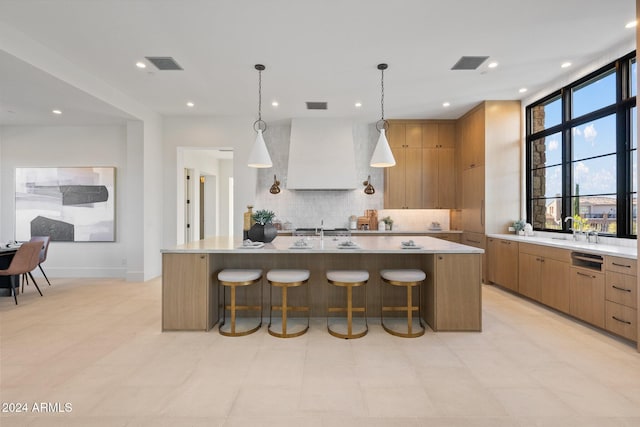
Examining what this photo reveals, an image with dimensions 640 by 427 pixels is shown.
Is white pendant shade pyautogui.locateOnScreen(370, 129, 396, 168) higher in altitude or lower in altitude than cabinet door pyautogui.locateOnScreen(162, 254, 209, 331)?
higher

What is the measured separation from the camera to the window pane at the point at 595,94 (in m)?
3.77

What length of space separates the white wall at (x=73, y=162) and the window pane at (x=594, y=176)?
7506 millimetres

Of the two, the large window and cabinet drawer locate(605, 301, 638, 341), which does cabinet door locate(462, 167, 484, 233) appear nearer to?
the large window

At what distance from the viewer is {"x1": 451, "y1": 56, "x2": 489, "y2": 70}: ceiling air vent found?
12.3ft

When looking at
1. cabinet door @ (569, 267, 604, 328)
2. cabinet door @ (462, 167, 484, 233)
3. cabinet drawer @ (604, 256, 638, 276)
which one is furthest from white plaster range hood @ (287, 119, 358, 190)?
cabinet drawer @ (604, 256, 638, 276)

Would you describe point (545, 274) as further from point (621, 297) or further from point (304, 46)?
point (304, 46)

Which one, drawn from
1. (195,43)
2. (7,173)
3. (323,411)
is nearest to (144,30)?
(195,43)

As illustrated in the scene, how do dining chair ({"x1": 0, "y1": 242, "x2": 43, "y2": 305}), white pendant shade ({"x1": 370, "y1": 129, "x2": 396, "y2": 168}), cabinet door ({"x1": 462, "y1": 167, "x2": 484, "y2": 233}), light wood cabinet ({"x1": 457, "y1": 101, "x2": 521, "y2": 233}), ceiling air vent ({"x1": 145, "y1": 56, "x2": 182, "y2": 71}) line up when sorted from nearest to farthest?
white pendant shade ({"x1": 370, "y1": 129, "x2": 396, "y2": 168})
ceiling air vent ({"x1": 145, "y1": 56, "x2": 182, "y2": 71})
dining chair ({"x1": 0, "y1": 242, "x2": 43, "y2": 305})
light wood cabinet ({"x1": 457, "y1": 101, "x2": 521, "y2": 233})
cabinet door ({"x1": 462, "y1": 167, "x2": 484, "y2": 233})

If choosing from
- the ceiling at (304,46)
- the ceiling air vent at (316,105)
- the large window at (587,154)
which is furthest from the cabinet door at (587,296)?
the ceiling air vent at (316,105)

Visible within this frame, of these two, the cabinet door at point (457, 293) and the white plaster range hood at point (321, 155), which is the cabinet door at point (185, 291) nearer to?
the cabinet door at point (457, 293)

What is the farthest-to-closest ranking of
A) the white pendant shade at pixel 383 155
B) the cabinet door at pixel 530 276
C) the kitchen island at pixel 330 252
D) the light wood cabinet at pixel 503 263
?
the light wood cabinet at pixel 503 263
the cabinet door at pixel 530 276
the white pendant shade at pixel 383 155
the kitchen island at pixel 330 252

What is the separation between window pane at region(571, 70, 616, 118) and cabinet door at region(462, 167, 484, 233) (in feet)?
4.89

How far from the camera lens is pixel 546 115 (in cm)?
485

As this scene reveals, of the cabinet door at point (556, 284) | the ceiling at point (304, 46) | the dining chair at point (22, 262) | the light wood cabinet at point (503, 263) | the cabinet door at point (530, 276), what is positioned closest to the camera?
the ceiling at point (304, 46)
